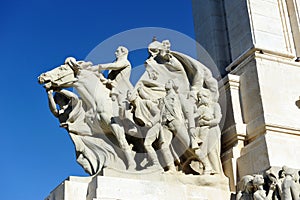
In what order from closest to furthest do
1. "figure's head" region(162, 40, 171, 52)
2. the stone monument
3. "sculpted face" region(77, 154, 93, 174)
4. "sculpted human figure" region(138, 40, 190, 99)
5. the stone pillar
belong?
the stone monument < "sculpted face" region(77, 154, 93, 174) < the stone pillar < "sculpted human figure" region(138, 40, 190, 99) < "figure's head" region(162, 40, 171, 52)

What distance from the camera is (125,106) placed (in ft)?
33.1

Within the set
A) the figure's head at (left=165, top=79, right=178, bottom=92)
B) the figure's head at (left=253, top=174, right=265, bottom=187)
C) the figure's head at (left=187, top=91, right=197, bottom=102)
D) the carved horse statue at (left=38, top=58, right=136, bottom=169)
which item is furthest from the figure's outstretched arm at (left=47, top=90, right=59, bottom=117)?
the figure's head at (left=253, top=174, right=265, bottom=187)

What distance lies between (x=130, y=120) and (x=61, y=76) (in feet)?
4.58

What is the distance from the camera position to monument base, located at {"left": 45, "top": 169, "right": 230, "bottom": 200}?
29.0 ft

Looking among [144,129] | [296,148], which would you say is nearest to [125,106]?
[144,129]

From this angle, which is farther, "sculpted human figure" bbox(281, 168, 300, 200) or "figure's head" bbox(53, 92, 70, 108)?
"figure's head" bbox(53, 92, 70, 108)

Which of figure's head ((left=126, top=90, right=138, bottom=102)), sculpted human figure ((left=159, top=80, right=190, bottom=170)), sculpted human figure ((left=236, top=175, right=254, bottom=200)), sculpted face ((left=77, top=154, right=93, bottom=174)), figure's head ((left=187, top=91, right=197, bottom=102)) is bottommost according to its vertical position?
sculpted human figure ((left=236, top=175, right=254, bottom=200))

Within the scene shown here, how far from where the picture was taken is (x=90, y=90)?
10.2 m

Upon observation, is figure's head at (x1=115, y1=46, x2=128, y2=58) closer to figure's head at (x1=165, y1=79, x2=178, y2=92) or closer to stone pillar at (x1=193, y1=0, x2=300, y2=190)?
figure's head at (x1=165, y1=79, x2=178, y2=92)

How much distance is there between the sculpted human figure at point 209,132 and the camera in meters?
10.2

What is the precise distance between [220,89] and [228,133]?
997 millimetres

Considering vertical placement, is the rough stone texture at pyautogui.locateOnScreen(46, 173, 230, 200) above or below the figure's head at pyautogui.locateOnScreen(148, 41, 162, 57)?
below

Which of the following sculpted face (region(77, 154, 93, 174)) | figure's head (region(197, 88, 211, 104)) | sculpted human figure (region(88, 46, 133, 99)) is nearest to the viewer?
sculpted face (region(77, 154, 93, 174))

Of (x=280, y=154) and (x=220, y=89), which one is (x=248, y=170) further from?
(x=220, y=89)
